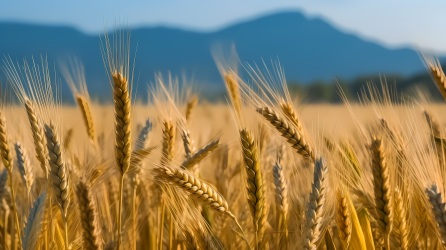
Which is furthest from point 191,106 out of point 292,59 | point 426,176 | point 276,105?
point 292,59

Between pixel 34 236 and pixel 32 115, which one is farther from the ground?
pixel 32 115

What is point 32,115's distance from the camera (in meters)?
1.09

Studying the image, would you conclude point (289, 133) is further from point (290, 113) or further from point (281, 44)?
point (281, 44)

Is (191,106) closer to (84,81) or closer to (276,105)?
(84,81)

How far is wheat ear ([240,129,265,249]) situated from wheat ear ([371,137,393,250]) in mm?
336

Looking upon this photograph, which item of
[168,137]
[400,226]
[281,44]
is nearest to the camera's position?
[400,226]

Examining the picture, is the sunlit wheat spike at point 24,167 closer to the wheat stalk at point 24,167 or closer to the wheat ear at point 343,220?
the wheat stalk at point 24,167

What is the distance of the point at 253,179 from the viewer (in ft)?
3.06

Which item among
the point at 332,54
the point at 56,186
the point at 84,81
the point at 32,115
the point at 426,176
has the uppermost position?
the point at 332,54

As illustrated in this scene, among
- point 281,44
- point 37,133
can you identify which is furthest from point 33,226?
point 281,44

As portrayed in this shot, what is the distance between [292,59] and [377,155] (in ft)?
513

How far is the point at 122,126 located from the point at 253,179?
0.40 metres

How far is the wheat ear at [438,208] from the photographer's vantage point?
0.84 metres

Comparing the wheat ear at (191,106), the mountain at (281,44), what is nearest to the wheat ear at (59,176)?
the wheat ear at (191,106)
